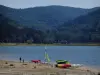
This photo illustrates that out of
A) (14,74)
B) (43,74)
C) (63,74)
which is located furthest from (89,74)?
(14,74)

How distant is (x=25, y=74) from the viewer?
3950 cm

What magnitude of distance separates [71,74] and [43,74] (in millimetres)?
4393

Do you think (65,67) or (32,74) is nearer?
(32,74)

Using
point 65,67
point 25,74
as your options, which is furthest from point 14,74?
point 65,67

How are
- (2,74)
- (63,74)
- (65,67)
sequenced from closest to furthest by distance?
(2,74) → (63,74) → (65,67)

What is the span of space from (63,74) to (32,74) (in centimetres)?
430

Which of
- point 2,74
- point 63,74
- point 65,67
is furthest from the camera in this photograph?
point 65,67

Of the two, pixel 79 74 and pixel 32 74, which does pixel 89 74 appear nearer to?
pixel 79 74

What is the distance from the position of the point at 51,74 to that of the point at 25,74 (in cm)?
321

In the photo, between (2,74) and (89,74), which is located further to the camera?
(89,74)

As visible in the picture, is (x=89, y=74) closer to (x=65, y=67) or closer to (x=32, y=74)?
(x=32, y=74)

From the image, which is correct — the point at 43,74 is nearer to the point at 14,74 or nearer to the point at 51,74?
the point at 51,74

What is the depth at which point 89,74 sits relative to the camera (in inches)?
1735

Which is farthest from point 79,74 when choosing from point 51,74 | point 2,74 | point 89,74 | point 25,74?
point 2,74
